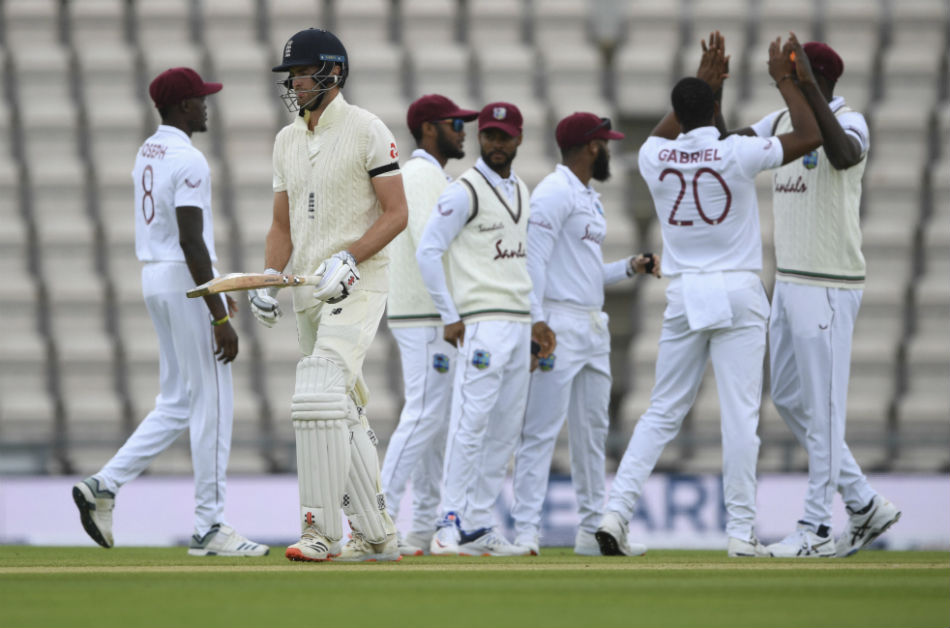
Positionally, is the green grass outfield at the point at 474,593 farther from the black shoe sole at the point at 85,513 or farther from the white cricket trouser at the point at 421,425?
the white cricket trouser at the point at 421,425

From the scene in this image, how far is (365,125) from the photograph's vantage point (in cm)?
526

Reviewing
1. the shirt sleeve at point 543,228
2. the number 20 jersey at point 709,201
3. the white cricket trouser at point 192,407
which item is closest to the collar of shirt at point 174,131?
the white cricket trouser at point 192,407

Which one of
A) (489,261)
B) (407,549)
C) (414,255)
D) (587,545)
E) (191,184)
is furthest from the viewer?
(414,255)

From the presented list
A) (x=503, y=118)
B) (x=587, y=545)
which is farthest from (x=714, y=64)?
(x=587, y=545)

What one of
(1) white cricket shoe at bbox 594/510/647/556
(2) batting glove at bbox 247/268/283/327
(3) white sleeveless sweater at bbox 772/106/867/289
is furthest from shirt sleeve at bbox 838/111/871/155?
(2) batting glove at bbox 247/268/283/327

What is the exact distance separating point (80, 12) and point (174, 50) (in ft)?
3.58

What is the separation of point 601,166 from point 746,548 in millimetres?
2217

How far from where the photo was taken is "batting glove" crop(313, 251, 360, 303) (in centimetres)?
489

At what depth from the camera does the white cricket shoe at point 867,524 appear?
20.2 ft

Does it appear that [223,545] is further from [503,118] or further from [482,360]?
[503,118]

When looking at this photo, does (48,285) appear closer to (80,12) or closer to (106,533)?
(80,12)

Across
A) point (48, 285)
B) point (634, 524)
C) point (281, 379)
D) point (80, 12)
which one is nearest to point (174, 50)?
point (80, 12)

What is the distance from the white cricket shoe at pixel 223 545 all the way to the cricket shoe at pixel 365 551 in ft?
2.77

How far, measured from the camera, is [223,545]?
603 cm
